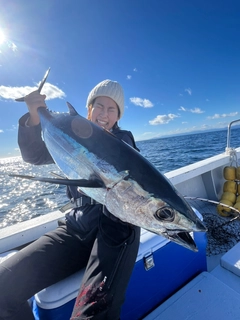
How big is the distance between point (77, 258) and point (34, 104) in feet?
3.79

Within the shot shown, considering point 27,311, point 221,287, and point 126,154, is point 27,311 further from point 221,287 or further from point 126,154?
point 221,287

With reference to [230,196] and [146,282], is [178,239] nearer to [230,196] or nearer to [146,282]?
[146,282]

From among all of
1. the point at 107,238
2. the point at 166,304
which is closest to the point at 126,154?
the point at 107,238

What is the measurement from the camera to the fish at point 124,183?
81 cm

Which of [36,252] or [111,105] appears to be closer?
[36,252]

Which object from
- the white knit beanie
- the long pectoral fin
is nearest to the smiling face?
the white knit beanie

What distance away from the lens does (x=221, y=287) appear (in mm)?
1527

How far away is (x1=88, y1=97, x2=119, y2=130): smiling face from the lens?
5.25 ft

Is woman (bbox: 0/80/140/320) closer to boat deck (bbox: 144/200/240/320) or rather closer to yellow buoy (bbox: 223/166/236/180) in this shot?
boat deck (bbox: 144/200/240/320)

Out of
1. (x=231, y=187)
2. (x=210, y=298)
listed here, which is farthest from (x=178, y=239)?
(x=231, y=187)

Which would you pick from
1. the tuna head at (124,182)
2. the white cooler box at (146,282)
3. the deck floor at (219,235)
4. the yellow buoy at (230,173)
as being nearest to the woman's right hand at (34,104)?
the tuna head at (124,182)

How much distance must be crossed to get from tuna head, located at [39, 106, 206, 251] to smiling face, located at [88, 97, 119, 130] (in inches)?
15.8

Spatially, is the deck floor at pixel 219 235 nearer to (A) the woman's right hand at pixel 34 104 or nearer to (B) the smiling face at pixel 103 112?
(B) the smiling face at pixel 103 112

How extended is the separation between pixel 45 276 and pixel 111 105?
1.34m
